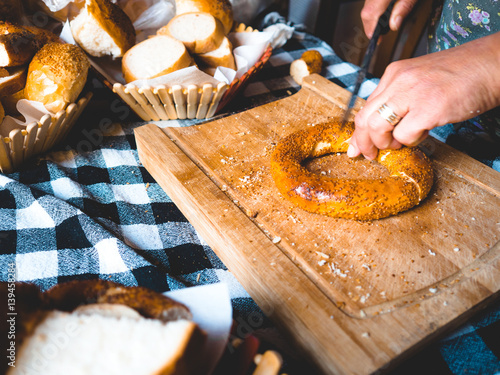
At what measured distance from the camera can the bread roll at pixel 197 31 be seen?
59.2 inches

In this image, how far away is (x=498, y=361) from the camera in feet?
2.69

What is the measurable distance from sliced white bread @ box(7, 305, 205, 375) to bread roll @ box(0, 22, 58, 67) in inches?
38.2

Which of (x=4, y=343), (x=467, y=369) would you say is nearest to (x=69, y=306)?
(x=4, y=343)

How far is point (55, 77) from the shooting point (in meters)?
1.15

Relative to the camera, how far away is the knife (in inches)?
43.6

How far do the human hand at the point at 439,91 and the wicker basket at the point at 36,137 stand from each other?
0.95 meters

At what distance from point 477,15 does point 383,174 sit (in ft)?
2.38

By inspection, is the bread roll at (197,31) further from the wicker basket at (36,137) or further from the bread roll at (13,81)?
the bread roll at (13,81)

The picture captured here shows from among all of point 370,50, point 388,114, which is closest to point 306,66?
point 370,50

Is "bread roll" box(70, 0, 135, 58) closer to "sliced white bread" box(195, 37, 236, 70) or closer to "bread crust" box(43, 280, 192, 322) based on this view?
"sliced white bread" box(195, 37, 236, 70)

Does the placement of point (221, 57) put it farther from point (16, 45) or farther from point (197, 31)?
point (16, 45)

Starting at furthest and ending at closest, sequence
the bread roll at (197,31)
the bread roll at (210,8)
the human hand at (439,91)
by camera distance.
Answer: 1. the bread roll at (210,8)
2. the bread roll at (197,31)
3. the human hand at (439,91)

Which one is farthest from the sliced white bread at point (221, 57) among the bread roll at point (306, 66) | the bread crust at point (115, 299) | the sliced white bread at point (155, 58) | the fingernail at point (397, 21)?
the bread crust at point (115, 299)

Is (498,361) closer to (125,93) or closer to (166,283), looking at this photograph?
(166,283)
